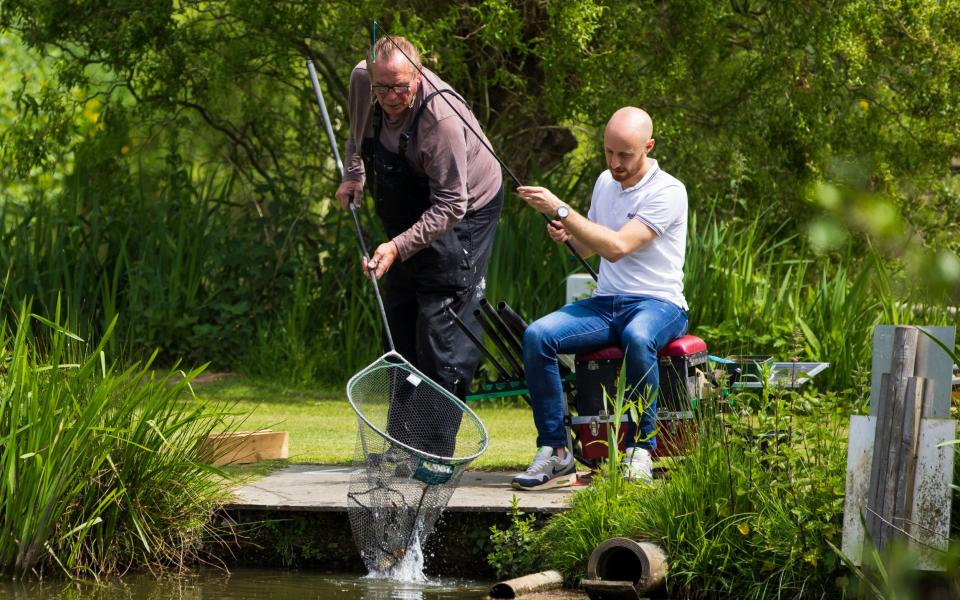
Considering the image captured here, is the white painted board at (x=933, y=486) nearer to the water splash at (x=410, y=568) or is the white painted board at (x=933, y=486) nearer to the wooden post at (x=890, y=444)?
the wooden post at (x=890, y=444)

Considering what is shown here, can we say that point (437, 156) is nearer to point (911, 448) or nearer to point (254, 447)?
point (254, 447)

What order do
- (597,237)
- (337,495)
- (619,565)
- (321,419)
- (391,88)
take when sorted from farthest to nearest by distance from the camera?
(321,419)
(337,495)
(391,88)
(597,237)
(619,565)

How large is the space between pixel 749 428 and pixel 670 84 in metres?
6.10

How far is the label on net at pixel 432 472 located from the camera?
462cm

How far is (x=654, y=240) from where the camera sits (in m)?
5.41

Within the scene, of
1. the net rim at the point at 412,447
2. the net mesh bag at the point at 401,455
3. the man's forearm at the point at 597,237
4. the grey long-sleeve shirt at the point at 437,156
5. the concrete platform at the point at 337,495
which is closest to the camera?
the net rim at the point at 412,447

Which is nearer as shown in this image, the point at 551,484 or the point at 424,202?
the point at 551,484

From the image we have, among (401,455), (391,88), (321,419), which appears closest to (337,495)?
(401,455)

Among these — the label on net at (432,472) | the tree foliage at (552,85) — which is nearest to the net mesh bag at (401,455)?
the label on net at (432,472)

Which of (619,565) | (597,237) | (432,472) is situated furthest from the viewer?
(597,237)

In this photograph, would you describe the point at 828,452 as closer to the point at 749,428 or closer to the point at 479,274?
the point at 749,428

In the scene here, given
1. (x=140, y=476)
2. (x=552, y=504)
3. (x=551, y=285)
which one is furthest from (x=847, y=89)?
(x=140, y=476)

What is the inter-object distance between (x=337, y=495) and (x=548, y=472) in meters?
0.90

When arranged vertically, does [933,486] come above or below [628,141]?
below
